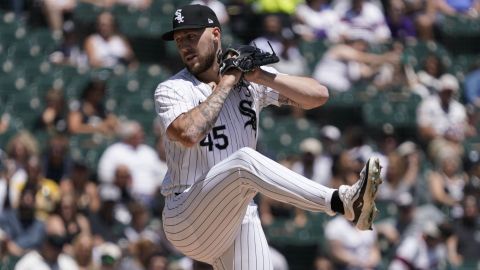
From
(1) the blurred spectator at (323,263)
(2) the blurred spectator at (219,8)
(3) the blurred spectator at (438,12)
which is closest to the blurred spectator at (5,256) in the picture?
(1) the blurred spectator at (323,263)

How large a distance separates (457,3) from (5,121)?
6.99 meters

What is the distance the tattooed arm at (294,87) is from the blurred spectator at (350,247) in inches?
191

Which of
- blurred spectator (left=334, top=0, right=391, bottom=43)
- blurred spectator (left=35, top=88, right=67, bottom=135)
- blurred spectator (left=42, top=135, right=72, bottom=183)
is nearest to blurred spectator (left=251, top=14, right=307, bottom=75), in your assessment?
blurred spectator (left=334, top=0, right=391, bottom=43)

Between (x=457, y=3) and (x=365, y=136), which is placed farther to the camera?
(x=457, y=3)

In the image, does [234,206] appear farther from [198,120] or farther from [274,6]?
[274,6]

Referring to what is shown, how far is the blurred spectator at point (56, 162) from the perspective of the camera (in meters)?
11.3

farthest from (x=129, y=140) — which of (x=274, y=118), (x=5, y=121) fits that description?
(x=274, y=118)

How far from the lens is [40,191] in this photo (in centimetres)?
1080

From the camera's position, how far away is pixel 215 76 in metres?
6.68

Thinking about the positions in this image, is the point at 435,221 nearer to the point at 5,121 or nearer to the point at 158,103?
the point at 5,121

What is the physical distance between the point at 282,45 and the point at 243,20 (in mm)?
750

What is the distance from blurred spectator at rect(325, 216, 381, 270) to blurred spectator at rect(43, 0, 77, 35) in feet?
14.1

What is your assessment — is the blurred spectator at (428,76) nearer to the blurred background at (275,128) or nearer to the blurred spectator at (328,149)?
the blurred background at (275,128)

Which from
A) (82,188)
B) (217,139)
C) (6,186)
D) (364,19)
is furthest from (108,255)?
(364,19)
